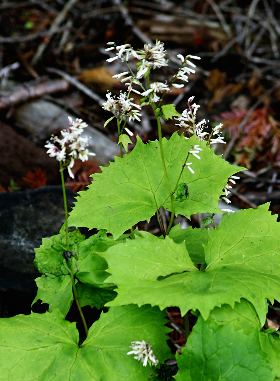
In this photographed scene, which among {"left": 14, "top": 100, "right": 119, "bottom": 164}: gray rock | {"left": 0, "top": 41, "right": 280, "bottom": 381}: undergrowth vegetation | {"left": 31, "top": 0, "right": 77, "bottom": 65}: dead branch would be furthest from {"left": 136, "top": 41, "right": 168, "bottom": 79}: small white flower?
{"left": 31, "top": 0, "right": 77, "bottom": 65}: dead branch

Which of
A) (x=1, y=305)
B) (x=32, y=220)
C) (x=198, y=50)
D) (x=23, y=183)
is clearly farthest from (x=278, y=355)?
(x=198, y=50)

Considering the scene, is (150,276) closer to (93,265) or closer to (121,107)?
(93,265)

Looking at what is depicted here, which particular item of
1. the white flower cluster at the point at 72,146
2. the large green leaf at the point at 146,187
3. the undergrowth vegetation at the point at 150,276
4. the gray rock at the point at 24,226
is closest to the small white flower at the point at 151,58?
the undergrowth vegetation at the point at 150,276

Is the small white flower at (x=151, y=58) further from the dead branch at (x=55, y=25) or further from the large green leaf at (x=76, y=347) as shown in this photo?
the dead branch at (x=55, y=25)

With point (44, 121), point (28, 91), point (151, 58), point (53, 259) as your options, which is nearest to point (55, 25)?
point (28, 91)

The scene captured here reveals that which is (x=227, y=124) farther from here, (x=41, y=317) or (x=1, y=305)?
(x=41, y=317)

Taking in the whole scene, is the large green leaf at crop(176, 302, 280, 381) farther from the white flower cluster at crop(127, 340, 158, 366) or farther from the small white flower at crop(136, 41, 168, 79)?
the small white flower at crop(136, 41, 168, 79)

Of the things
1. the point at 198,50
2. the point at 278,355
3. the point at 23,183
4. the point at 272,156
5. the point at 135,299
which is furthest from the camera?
the point at 198,50
